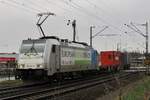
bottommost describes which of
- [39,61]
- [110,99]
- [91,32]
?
[110,99]

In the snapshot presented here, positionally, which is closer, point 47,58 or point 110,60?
point 47,58

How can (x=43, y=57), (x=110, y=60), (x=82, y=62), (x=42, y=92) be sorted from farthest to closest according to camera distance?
(x=110, y=60)
(x=82, y=62)
(x=43, y=57)
(x=42, y=92)

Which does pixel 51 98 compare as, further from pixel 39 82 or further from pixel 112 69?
pixel 112 69

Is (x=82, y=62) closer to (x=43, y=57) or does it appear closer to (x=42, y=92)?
(x=43, y=57)

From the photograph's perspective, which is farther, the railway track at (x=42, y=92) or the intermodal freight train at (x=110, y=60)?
the intermodal freight train at (x=110, y=60)

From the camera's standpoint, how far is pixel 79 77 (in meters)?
36.5

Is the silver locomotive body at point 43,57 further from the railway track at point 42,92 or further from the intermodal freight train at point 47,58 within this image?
the railway track at point 42,92

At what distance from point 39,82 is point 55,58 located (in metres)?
2.13

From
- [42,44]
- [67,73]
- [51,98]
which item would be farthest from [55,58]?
[51,98]

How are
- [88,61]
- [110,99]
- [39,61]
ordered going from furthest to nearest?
[88,61] → [39,61] → [110,99]

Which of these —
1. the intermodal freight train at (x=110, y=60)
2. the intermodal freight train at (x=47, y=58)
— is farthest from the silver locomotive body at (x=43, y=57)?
the intermodal freight train at (x=110, y=60)

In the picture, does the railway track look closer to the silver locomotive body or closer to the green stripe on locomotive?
the silver locomotive body

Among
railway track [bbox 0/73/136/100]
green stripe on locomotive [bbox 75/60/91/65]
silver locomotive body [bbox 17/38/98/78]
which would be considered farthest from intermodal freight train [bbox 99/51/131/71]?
railway track [bbox 0/73/136/100]

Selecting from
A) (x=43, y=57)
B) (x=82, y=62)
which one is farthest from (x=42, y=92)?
(x=82, y=62)
